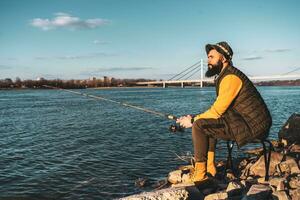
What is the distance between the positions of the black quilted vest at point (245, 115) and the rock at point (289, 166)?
71.8 inches

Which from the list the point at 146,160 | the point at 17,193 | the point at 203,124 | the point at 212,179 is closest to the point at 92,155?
the point at 146,160

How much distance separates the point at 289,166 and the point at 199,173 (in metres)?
2.00

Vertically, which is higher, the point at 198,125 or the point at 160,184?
the point at 198,125

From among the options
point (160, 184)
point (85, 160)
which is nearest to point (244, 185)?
point (160, 184)

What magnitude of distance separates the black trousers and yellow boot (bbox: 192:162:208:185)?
12cm

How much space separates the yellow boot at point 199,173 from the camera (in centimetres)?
532

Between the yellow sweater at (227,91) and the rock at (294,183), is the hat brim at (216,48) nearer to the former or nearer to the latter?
the yellow sweater at (227,91)

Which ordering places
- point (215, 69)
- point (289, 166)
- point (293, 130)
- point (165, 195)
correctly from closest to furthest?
point (165, 195) → point (215, 69) → point (289, 166) → point (293, 130)

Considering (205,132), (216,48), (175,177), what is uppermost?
(216,48)

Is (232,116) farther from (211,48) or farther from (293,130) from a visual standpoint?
(293,130)

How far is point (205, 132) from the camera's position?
16.7ft

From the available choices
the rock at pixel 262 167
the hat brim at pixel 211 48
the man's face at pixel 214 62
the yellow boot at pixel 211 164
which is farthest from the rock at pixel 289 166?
the hat brim at pixel 211 48

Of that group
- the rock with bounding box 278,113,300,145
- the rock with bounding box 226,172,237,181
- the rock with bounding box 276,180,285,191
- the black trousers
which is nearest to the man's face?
the black trousers

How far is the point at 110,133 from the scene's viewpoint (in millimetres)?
16094
